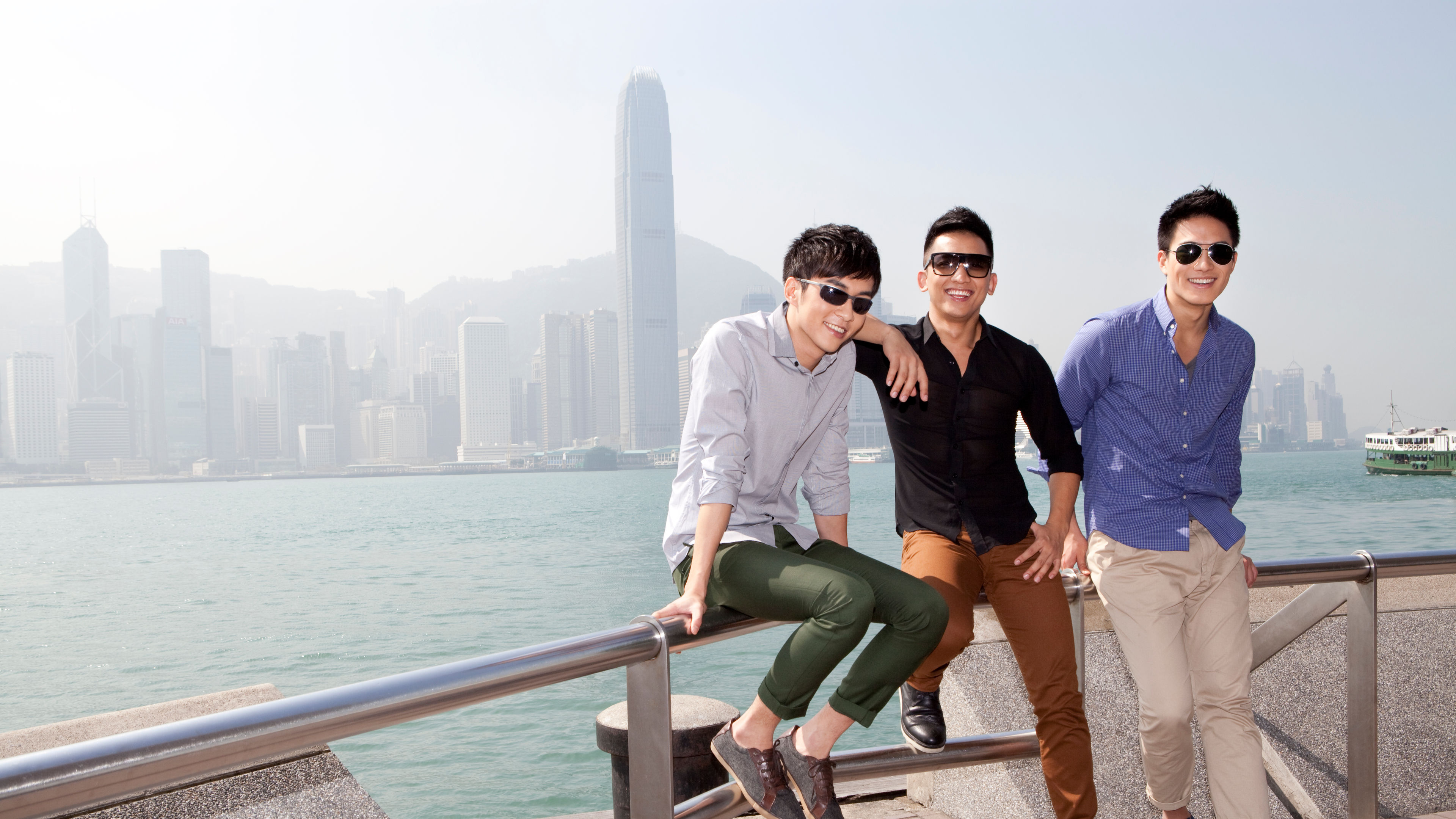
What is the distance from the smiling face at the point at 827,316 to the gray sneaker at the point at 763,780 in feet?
2.99

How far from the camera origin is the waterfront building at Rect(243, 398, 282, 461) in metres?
163

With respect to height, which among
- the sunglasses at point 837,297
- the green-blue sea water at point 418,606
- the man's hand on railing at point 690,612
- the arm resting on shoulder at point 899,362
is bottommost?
the green-blue sea water at point 418,606

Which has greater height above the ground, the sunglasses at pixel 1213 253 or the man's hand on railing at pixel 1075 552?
→ the sunglasses at pixel 1213 253

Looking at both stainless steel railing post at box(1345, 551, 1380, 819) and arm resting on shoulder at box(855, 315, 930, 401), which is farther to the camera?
stainless steel railing post at box(1345, 551, 1380, 819)

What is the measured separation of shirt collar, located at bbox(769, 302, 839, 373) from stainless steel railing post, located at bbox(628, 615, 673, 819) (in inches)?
33.9

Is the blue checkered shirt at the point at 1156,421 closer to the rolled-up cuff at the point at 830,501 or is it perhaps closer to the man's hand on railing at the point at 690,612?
the rolled-up cuff at the point at 830,501

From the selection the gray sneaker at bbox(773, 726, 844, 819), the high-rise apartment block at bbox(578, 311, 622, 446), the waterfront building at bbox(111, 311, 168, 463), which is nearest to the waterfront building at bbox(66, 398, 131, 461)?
the waterfront building at bbox(111, 311, 168, 463)

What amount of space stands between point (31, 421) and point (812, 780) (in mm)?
189394

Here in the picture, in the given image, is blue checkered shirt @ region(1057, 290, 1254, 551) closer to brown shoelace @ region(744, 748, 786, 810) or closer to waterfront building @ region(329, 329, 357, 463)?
brown shoelace @ region(744, 748, 786, 810)

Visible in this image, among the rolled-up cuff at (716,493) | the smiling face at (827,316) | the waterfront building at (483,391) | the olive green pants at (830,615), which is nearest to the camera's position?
the olive green pants at (830,615)

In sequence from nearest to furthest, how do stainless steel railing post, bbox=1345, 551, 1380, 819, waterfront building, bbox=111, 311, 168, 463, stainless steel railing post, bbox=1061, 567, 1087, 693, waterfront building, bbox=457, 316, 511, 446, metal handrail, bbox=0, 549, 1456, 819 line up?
metal handrail, bbox=0, 549, 1456, 819, stainless steel railing post, bbox=1061, 567, 1087, 693, stainless steel railing post, bbox=1345, 551, 1380, 819, waterfront building, bbox=111, 311, 168, 463, waterfront building, bbox=457, 316, 511, 446

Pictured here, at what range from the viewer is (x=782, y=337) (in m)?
2.36

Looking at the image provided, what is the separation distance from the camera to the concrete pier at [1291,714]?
3.17 metres

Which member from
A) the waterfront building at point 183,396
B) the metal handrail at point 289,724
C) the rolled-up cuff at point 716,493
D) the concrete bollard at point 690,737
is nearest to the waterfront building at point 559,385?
the waterfront building at point 183,396
